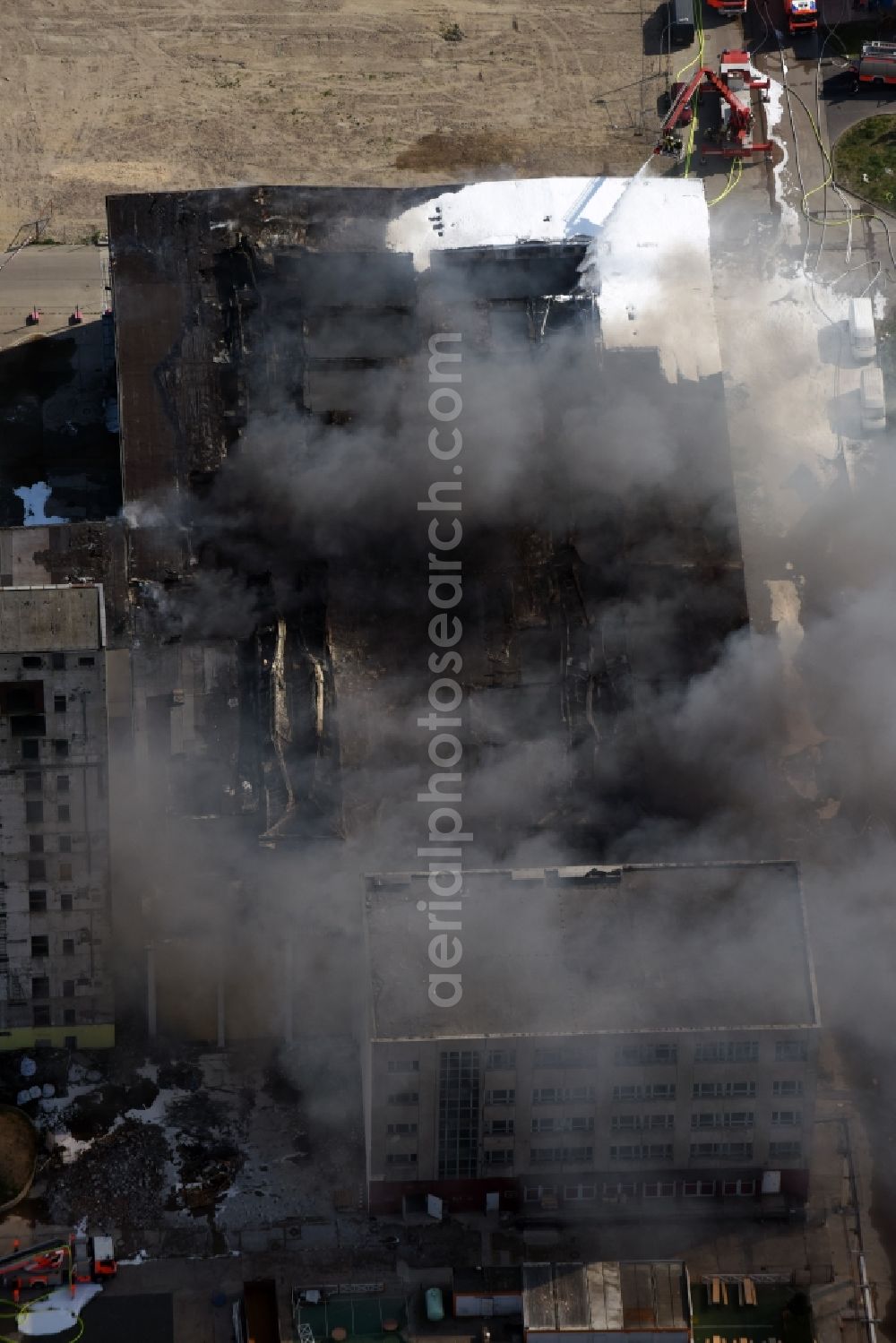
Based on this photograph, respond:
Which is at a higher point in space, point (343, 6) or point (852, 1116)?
point (343, 6)

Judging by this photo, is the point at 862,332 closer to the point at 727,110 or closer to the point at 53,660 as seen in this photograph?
the point at 727,110

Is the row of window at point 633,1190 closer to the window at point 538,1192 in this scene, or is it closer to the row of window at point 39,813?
the window at point 538,1192

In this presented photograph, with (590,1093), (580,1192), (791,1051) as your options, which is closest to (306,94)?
(590,1093)

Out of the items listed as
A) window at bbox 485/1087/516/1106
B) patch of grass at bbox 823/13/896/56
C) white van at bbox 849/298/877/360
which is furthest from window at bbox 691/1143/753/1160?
patch of grass at bbox 823/13/896/56

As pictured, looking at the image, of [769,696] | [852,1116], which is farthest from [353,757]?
[852,1116]

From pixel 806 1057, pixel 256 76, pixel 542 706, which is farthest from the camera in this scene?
pixel 256 76

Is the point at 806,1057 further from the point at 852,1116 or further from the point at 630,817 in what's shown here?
the point at 630,817

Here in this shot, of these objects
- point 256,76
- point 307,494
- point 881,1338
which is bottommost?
point 881,1338
